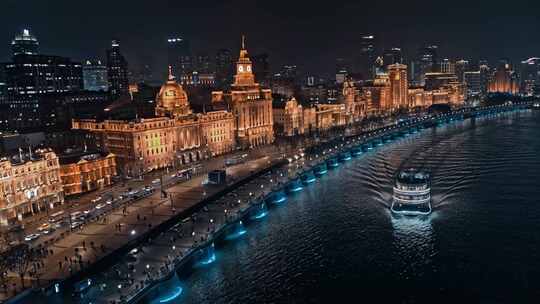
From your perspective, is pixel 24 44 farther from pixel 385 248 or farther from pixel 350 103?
pixel 385 248

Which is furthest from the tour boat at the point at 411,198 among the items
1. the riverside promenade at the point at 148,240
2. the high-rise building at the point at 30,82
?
the high-rise building at the point at 30,82

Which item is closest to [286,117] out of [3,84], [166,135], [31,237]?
[166,135]

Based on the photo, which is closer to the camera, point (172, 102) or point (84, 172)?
point (84, 172)

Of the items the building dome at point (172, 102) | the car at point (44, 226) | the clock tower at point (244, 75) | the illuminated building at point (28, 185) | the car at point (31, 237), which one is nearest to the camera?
the car at point (31, 237)

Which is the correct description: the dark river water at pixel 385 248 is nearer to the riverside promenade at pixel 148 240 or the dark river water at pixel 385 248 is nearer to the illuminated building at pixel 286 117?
the riverside promenade at pixel 148 240

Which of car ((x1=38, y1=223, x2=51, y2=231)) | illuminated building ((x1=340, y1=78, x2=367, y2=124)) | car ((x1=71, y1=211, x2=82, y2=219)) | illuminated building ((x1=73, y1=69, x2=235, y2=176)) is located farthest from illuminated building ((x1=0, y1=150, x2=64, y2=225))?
illuminated building ((x1=340, y1=78, x2=367, y2=124))

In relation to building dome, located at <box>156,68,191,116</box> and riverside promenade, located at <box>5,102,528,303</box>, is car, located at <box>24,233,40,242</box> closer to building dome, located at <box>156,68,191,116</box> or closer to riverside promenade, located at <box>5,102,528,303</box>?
riverside promenade, located at <box>5,102,528,303</box>
